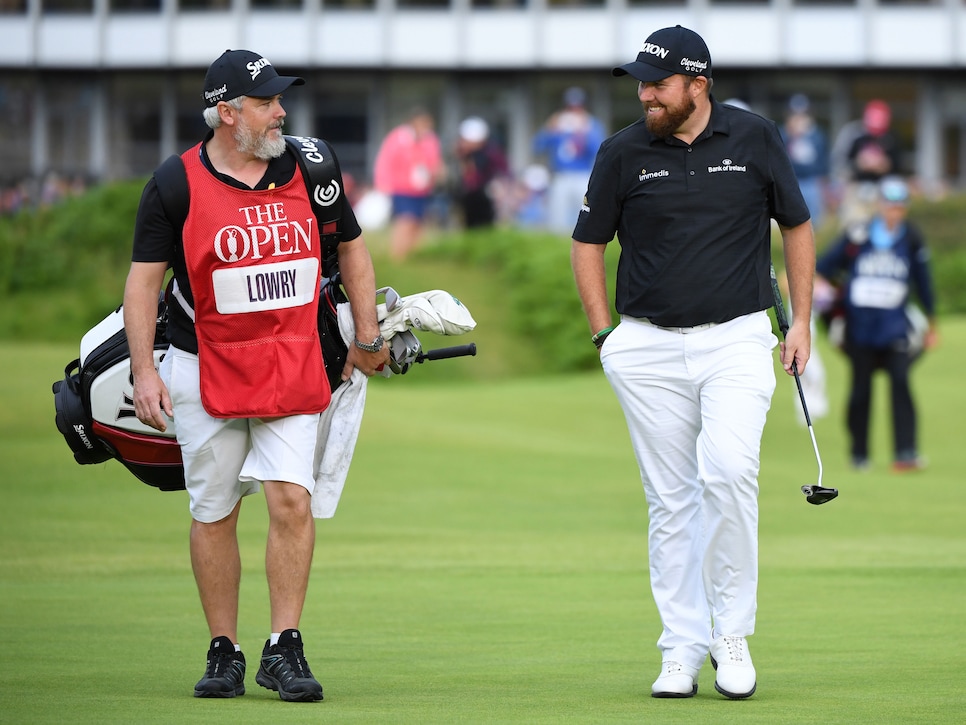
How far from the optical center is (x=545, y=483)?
1479 centimetres

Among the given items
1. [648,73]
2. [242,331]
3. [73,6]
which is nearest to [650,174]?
[648,73]

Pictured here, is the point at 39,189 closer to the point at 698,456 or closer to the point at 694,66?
the point at 694,66

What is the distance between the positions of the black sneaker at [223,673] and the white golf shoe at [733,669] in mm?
1749

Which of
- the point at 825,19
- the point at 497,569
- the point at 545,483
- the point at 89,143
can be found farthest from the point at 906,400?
the point at 89,143

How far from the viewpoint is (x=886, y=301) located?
15742 mm

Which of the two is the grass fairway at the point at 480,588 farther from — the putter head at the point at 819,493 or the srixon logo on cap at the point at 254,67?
the srixon logo on cap at the point at 254,67

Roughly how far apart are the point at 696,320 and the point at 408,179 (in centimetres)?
1988

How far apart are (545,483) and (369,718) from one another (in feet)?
29.5

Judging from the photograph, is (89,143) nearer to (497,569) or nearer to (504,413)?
(504,413)

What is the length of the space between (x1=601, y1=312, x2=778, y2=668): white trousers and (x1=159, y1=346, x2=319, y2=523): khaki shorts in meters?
1.26

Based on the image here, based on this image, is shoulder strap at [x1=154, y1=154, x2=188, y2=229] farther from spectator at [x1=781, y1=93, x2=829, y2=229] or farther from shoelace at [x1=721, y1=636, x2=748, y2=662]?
spectator at [x1=781, y1=93, x2=829, y2=229]

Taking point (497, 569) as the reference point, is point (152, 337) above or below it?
above

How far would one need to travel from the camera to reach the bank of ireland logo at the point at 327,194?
662cm

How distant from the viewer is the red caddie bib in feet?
21.1
